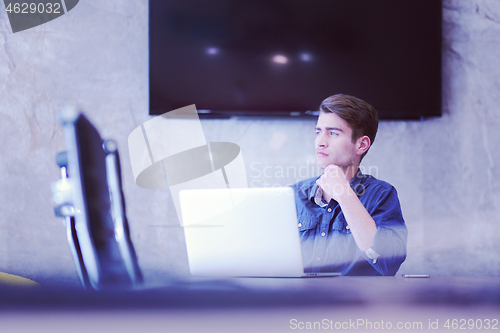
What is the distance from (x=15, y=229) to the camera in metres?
2.11

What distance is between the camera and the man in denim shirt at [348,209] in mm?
1197

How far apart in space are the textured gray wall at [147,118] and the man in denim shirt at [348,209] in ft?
1.74

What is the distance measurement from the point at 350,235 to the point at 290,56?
3.85ft

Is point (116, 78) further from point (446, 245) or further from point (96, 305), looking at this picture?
point (446, 245)

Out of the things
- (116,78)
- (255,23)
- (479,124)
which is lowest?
(479,124)

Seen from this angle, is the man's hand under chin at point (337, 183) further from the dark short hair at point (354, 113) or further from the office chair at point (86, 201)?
the office chair at point (86, 201)

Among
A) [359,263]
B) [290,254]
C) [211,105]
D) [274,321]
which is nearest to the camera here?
[274,321]

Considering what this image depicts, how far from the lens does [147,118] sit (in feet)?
6.90

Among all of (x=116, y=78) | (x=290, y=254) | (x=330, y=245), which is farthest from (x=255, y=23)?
(x=290, y=254)

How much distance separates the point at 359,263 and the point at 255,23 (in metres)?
1.48

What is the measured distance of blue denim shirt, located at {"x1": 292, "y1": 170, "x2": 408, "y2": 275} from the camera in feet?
3.97

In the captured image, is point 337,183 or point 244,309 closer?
point 244,309

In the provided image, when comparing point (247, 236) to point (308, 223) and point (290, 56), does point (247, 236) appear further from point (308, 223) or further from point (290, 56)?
point (290, 56)

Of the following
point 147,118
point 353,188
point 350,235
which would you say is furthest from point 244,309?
point 147,118
